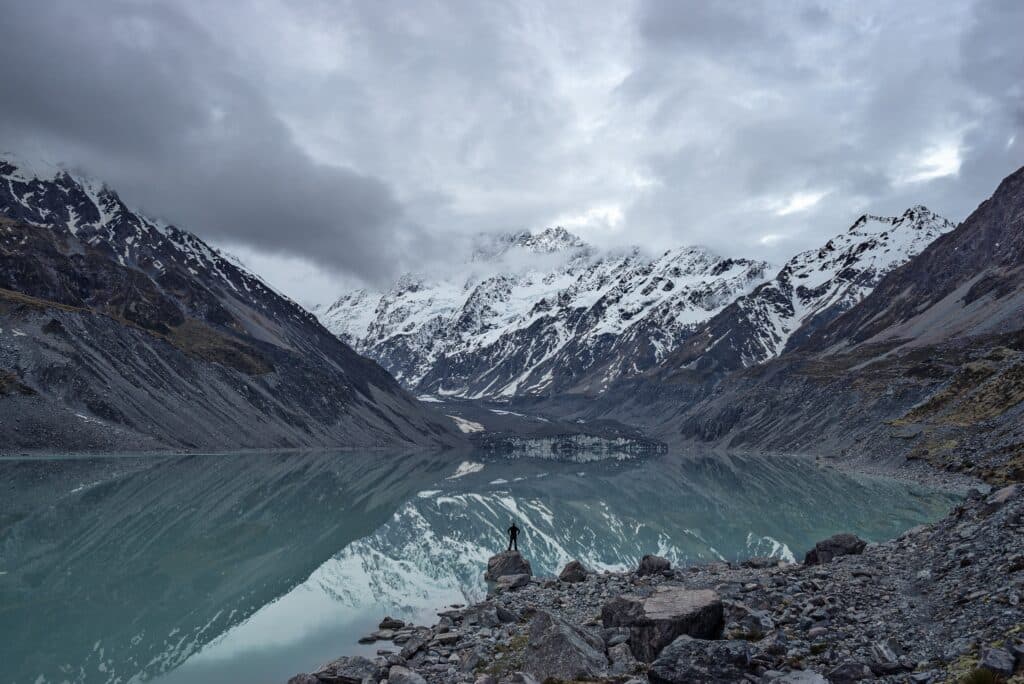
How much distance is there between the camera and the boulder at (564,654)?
656 inches

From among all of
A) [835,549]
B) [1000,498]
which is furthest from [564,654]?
[835,549]

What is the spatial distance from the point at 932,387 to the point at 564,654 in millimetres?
119963

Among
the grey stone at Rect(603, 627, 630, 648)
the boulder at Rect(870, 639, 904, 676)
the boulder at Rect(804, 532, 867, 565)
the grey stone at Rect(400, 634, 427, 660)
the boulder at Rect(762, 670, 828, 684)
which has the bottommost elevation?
the boulder at Rect(804, 532, 867, 565)

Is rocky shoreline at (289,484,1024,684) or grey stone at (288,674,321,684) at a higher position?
grey stone at (288,674,321,684)

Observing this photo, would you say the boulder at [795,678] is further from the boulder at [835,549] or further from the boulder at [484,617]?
the boulder at [835,549]

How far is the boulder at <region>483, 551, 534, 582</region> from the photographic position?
132 ft

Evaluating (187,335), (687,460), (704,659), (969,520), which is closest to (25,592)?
(704,659)

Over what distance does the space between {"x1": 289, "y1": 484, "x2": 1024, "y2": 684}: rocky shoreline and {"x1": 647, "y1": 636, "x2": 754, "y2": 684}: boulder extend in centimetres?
2

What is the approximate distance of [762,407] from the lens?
7352 inches

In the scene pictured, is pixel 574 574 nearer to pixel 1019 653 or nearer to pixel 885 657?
pixel 885 657

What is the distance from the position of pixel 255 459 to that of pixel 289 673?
109471 millimetres

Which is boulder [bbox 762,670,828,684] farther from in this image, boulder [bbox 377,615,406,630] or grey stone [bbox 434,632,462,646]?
boulder [bbox 377,615,406,630]

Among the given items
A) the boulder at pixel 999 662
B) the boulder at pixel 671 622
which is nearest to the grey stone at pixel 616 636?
the boulder at pixel 671 622

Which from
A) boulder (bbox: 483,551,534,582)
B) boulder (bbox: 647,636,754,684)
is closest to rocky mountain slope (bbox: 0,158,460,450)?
boulder (bbox: 483,551,534,582)
